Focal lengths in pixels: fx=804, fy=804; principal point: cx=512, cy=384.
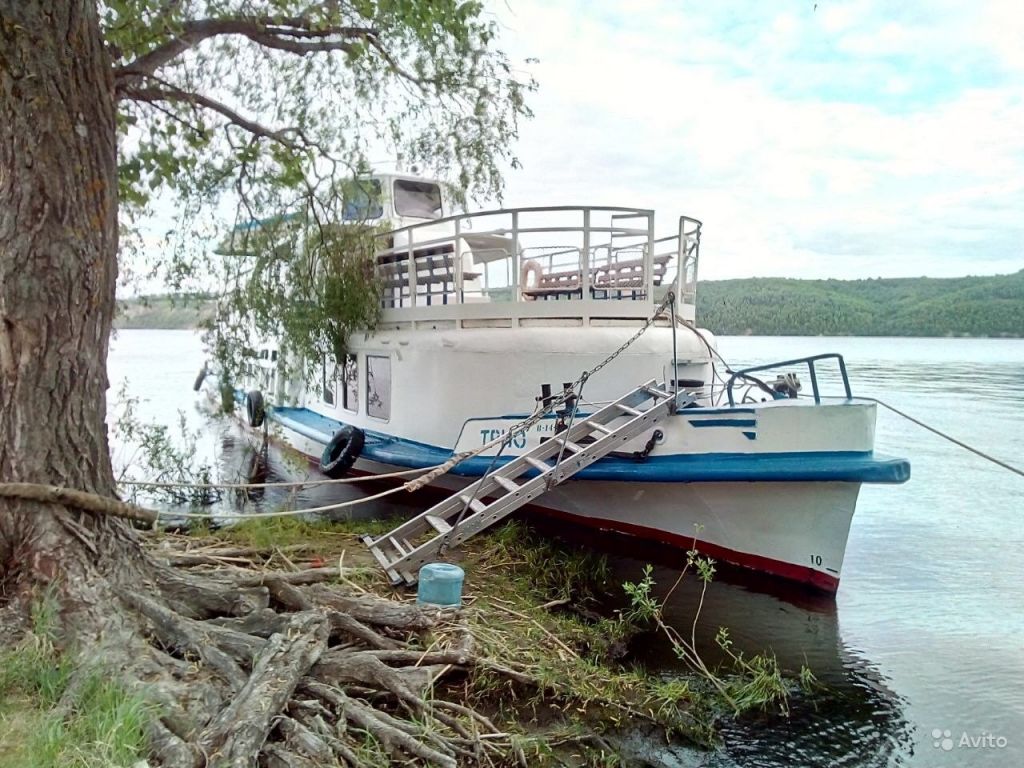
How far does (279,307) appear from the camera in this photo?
10.5m

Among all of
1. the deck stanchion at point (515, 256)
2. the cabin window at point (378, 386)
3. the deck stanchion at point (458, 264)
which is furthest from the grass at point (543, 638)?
the cabin window at point (378, 386)

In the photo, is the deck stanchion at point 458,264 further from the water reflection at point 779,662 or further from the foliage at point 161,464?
the foliage at point 161,464

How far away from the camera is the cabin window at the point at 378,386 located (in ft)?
37.3

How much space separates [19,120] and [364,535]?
4.87m

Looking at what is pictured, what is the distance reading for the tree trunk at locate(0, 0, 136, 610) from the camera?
4207 millimetres

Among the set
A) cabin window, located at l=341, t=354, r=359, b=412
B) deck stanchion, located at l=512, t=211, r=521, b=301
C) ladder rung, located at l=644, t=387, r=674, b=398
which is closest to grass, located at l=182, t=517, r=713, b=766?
ladder rung, located at l=644, t=387, r=674, b=398

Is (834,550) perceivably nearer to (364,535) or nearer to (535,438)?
(535,438)

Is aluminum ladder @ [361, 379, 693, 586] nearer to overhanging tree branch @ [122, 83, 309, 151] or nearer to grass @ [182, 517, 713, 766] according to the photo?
grass @ [182, 517, 713, 766]

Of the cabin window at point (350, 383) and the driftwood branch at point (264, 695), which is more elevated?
the cabin window at point (350, 383)

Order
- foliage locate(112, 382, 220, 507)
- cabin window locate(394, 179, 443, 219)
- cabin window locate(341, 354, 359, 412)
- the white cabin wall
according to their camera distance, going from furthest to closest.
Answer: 1. cabin window locate(394, 179, 443, 219)
2. cabin window locate(341, 354, 359, 412)
3. foliage locate(112, 382, 220, 507)
4. the white cabin wall

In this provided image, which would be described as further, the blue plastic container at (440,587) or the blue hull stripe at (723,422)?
the blue hull stripe at (723,422)

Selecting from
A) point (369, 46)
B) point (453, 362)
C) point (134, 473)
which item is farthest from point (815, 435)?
point (134, 473)

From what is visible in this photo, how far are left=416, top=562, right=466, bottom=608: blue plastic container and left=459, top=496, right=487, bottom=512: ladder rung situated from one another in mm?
1332
